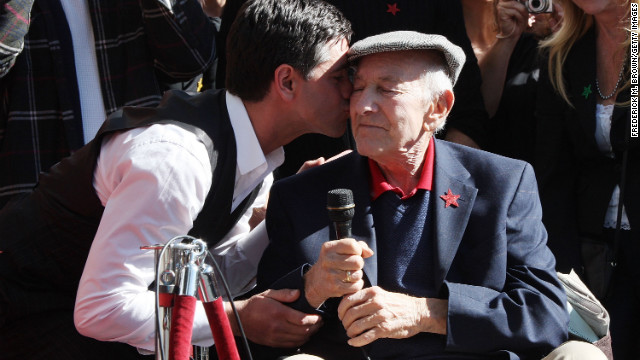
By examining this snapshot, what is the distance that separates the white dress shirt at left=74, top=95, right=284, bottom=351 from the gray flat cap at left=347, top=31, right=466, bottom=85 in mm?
751

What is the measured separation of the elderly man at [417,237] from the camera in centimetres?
305

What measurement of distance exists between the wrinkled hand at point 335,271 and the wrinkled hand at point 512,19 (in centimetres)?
209

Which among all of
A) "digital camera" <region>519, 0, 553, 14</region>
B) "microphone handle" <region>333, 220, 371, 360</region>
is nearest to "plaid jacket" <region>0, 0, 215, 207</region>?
"microphone handle" <region>333, 220, 371, 360</region>

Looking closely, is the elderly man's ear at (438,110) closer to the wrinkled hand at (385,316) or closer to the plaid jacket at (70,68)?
the wrinkled hand at (385,316)

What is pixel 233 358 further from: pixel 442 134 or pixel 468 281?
pixel 442 134

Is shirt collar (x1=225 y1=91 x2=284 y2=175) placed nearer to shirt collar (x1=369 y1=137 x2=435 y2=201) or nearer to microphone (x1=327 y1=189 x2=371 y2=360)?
shirt collar (x1=369 y1=137 x2=435 y2=201)

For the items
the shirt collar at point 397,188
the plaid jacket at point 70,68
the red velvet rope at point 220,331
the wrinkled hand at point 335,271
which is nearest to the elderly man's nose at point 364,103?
the shirt collar at point 397,188

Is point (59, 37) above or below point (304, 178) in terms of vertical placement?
above

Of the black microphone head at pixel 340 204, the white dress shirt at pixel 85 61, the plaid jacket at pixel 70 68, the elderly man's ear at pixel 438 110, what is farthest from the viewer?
the white dress shirt at pixel 85 61

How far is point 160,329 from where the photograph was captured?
2316 mm

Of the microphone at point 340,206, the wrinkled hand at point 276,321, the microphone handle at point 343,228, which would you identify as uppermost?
the microphone at point 340,206

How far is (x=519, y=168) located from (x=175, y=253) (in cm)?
158

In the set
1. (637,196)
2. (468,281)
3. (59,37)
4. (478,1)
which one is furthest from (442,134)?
(59,37)

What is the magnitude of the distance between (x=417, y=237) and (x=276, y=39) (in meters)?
0.97
